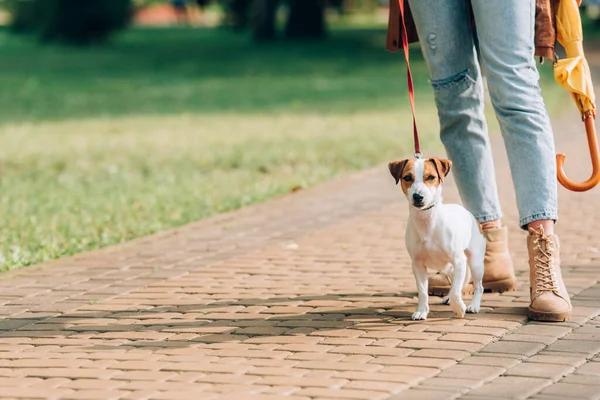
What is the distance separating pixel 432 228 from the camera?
4.79 m

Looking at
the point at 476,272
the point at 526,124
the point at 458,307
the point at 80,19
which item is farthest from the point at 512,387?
the point at 80,19

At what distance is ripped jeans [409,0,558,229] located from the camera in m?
4.89

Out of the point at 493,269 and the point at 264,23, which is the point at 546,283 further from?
the point at 264,23

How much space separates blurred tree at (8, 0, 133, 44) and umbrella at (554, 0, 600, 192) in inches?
1419

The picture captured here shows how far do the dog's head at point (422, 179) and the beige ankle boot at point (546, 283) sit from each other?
19.7 inches

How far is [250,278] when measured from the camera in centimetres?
603

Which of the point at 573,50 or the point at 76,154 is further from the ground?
the point at 573,50

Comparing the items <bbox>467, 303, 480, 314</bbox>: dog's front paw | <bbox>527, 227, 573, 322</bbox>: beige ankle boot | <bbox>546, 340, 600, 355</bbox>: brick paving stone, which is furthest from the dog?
<bbox>546, 340, 600, 355</bbox>: brick paving stone

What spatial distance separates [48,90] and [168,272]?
16.5 metres

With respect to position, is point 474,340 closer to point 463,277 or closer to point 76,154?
point 463,277

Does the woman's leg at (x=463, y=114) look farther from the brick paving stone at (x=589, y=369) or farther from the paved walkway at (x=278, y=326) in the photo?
the brick paving stone at (x=589, y=369)

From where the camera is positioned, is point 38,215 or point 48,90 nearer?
point 38,215

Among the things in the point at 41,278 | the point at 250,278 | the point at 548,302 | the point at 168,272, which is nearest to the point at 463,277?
the point at 548,302

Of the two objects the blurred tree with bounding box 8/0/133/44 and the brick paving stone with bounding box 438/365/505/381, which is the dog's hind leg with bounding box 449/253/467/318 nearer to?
the brick paving stone with bounding box 438/365/505/381
